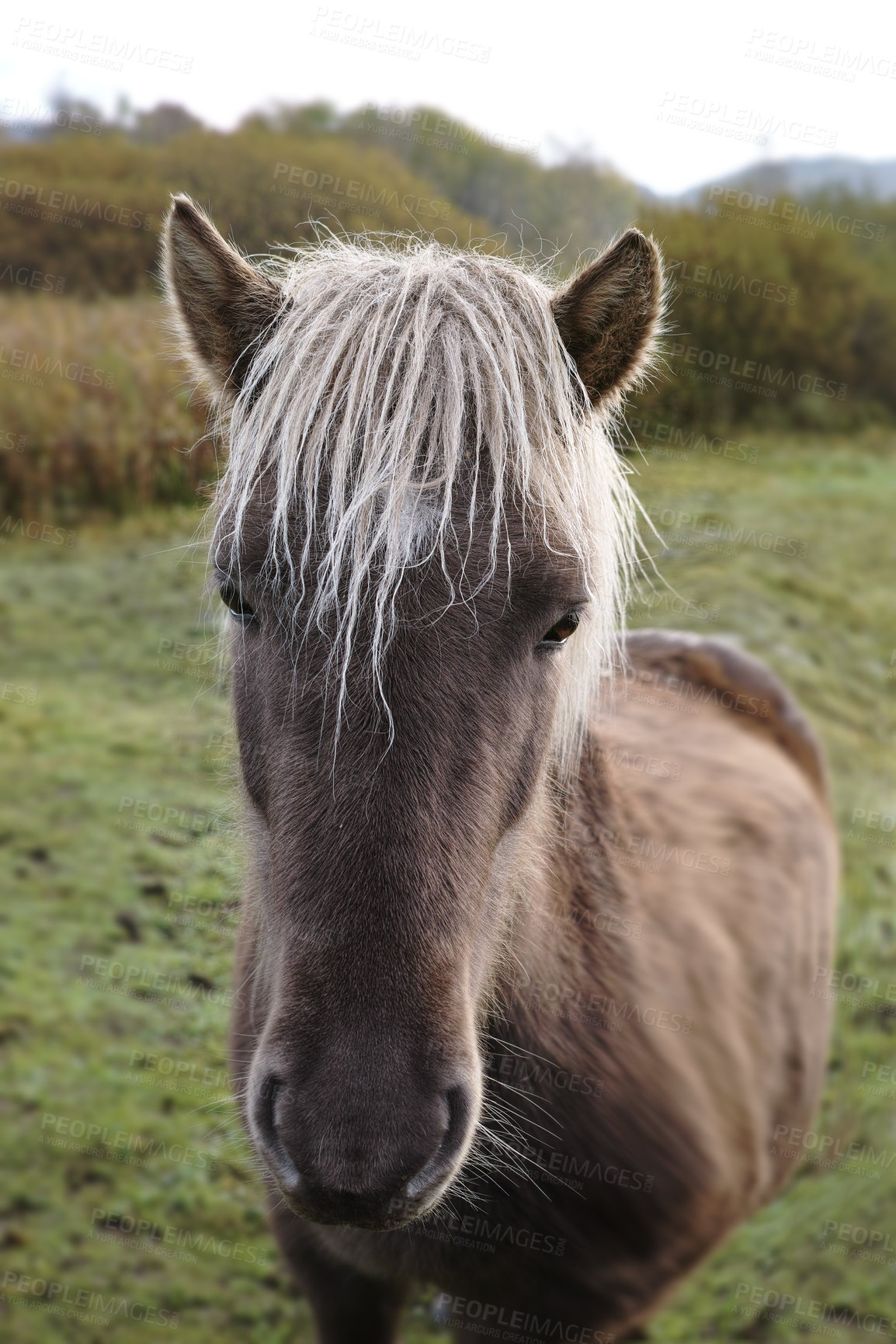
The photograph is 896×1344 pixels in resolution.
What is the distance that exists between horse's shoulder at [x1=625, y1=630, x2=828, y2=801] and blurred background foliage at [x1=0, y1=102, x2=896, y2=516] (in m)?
2.87

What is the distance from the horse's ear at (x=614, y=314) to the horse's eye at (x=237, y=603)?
1071 millimetres

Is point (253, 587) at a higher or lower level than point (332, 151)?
lower

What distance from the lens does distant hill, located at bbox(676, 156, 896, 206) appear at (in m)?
16.8

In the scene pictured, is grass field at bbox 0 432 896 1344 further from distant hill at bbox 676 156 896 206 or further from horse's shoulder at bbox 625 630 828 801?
distant hill at bbox 676 156 896 206

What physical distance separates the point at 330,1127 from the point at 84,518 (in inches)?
358

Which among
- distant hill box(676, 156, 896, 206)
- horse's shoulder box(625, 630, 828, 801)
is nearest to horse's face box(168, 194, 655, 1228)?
horse's shoulder box(625, 630, 828, 801)

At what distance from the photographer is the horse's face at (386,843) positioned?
159cm

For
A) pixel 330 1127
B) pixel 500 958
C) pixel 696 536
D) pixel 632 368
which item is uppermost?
pixel 632 368

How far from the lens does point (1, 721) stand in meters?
6.97

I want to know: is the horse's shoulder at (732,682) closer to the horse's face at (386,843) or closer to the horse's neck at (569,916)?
the horse's neck at (569,916)

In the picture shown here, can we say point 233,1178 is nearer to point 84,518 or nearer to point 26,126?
point 84,518

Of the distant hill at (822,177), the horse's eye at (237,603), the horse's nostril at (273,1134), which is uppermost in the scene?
the distant hill at (822,177)

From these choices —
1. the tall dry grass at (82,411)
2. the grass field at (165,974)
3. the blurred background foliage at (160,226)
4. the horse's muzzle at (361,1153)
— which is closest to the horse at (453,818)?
the horse's muzzle at (361,1153)

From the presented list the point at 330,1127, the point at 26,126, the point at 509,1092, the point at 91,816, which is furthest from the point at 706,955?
the point at 26,126
